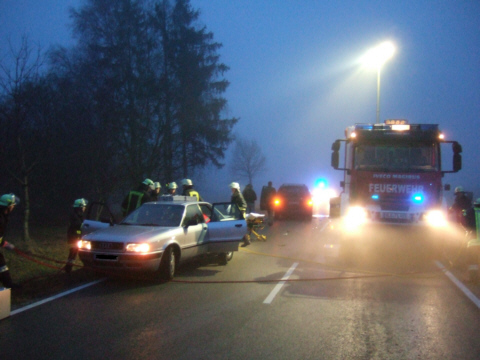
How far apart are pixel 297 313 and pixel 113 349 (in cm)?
263

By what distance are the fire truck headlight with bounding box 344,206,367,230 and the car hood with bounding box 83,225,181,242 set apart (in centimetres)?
421

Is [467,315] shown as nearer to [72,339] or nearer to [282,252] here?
[72,339]

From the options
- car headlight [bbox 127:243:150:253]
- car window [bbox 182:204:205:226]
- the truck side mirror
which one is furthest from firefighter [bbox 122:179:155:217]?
the truck side mirror

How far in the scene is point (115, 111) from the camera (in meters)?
17.3

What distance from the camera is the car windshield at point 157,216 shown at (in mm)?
9430

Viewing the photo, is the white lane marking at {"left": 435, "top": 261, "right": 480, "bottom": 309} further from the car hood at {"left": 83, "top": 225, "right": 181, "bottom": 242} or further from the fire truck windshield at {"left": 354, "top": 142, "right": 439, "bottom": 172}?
the car hood at {"left": 83, "top": 225, "right": 181, "bottom": 242}

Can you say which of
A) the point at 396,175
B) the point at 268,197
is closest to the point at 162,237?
the point at 396,175

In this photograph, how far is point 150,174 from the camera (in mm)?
19484

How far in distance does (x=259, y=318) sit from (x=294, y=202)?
61.0ft

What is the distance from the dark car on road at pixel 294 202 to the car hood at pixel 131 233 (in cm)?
1586

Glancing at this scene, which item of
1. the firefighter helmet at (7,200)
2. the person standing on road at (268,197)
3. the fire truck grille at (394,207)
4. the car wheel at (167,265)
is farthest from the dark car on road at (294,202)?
the firefighter helmet at (7,200)

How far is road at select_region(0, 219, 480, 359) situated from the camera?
501 centimetres

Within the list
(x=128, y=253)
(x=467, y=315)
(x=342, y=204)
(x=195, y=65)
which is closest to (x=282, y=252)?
(x=342, y=204)

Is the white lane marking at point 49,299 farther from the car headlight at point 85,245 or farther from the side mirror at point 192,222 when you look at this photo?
the side mirror at point 192,222
